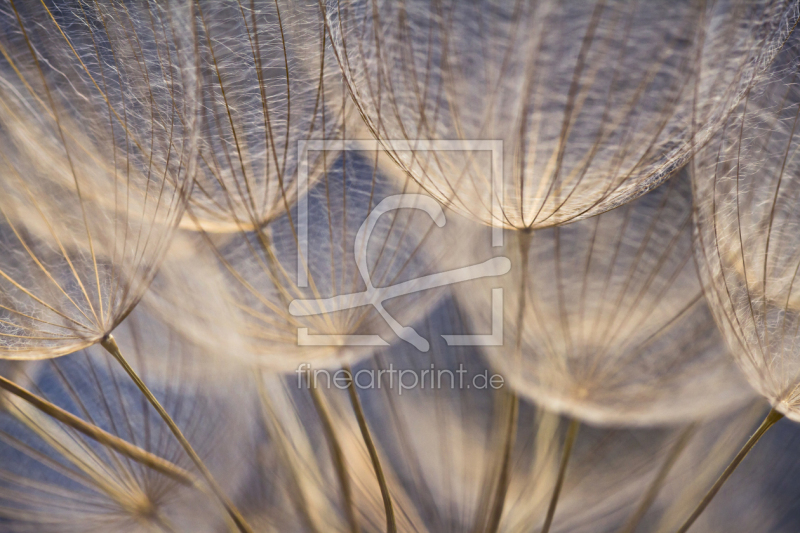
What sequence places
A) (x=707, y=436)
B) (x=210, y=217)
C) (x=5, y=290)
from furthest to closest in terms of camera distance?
(x=707, y=436) < (x=210, y=217) < (x=5, y=290)

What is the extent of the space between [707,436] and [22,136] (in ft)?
3.58

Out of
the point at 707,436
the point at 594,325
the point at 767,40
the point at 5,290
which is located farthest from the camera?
the point at 707,436

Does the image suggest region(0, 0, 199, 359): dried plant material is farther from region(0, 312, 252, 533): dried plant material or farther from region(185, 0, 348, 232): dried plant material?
region(0, 312, 252, 533): dried plant material

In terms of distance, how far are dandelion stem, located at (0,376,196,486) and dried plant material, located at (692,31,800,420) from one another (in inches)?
28.0

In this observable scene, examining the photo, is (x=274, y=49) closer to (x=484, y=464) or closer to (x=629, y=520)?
(x=484, y=464)

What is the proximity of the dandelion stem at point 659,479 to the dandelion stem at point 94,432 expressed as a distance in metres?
0.68

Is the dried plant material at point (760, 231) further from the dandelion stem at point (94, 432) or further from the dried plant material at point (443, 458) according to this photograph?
the dandelion stem at point (94, 432)

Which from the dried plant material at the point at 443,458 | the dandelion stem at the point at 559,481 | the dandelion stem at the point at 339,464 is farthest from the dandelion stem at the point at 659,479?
the dandelion stem at the point at 339,464

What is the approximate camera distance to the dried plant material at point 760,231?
0.59 m

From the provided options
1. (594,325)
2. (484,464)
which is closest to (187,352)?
(484,464)

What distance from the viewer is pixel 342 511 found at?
3.14 ft

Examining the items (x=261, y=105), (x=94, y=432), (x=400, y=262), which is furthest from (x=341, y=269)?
(x=94, y=432)

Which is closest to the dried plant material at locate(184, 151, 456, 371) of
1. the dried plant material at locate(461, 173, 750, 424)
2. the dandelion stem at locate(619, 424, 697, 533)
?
the dried plant material at locate(461, 173, 750, 424)

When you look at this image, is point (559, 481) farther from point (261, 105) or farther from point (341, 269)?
point (261, 105)
